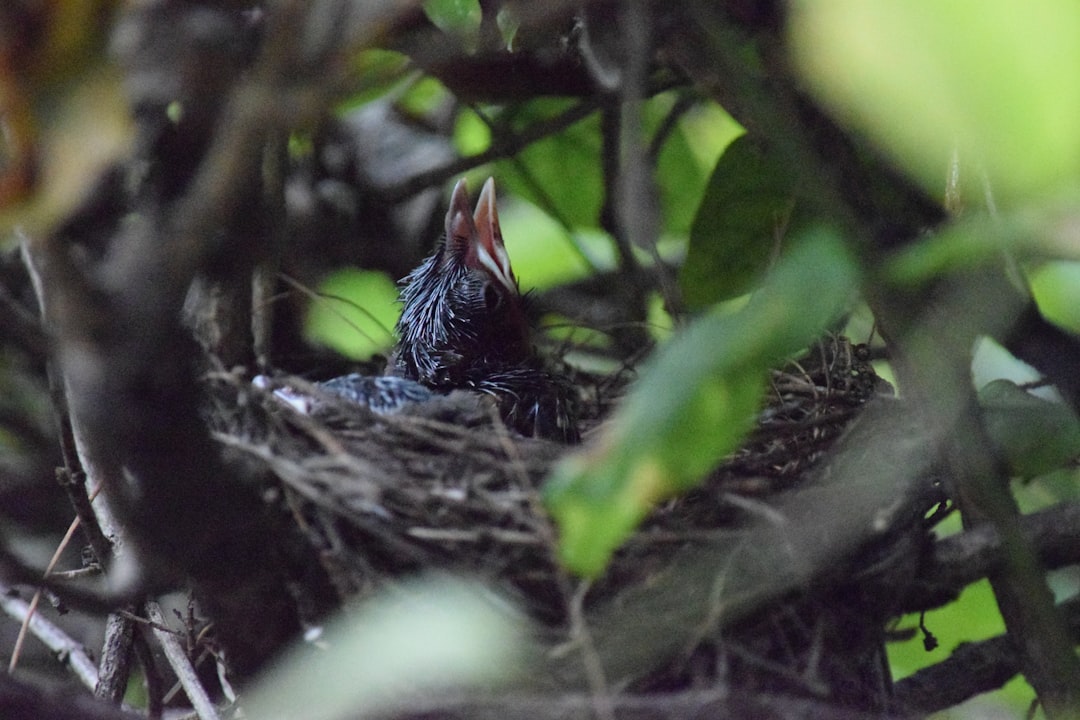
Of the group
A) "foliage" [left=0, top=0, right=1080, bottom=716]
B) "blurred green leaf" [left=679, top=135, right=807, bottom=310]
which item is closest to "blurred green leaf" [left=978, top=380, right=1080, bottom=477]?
"foliage" [left=0, top=0, right=1080, bottom=716]

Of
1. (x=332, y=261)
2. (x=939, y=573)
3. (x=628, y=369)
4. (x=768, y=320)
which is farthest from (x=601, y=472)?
(x=332, y=261)

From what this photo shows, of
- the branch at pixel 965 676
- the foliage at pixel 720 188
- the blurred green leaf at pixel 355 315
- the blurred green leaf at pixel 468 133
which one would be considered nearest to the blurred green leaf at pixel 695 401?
the foliage at pixel 720 188

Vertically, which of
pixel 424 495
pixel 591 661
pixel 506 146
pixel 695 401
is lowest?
pixel 591 661

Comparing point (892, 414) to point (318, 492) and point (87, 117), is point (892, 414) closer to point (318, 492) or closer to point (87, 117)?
point (318, 492)

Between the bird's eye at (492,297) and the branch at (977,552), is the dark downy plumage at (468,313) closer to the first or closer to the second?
the bird's eye at (492,297)

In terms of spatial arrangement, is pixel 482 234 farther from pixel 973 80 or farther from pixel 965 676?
pixel 973 80

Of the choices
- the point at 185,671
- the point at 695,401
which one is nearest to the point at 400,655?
the point at 695,401
